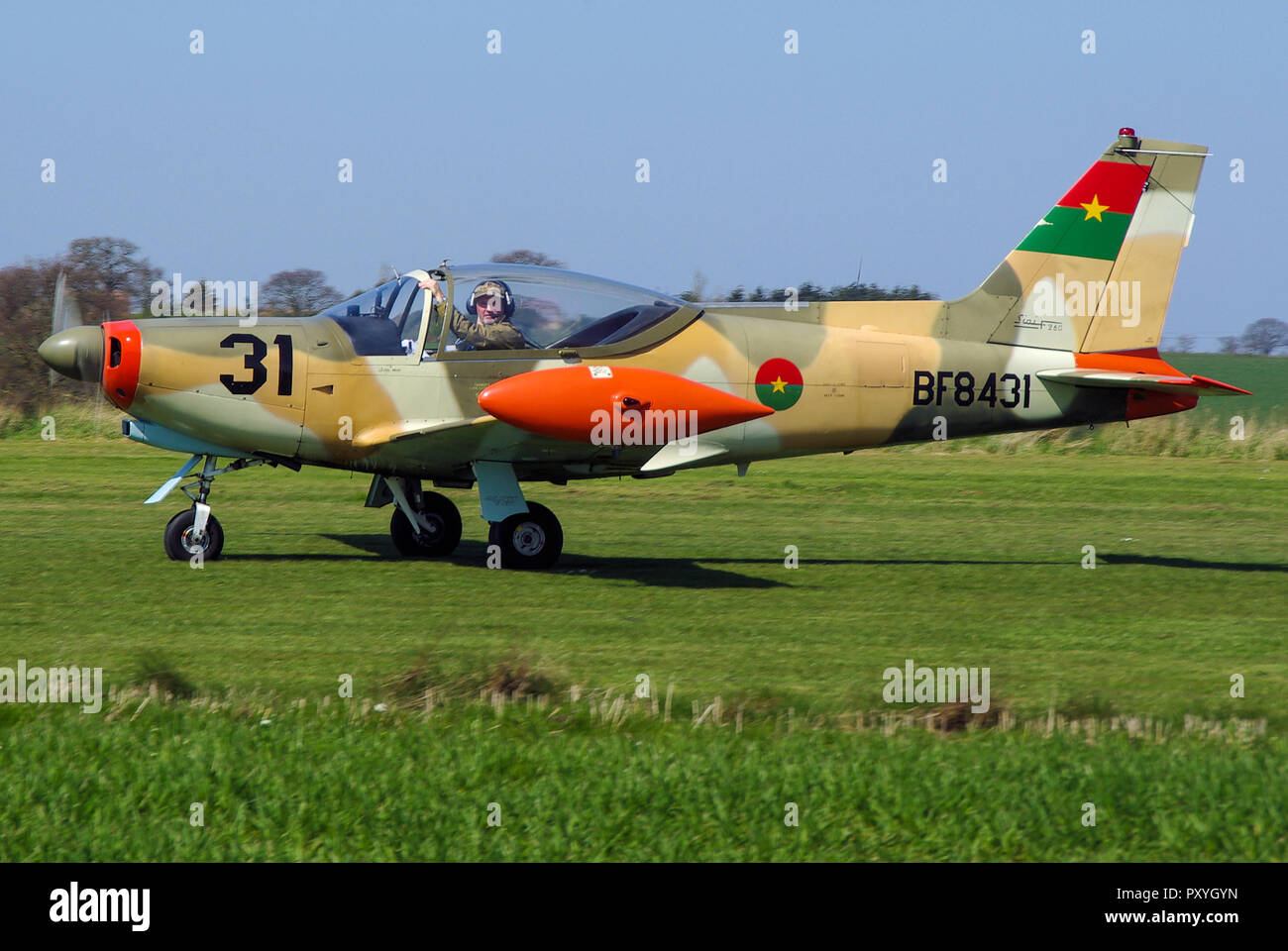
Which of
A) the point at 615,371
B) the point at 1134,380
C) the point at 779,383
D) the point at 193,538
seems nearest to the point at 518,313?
the point at 615,371

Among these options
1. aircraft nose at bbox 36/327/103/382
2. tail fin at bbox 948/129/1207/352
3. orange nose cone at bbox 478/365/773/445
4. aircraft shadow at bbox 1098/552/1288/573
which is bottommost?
aircraft shadow at bbox 1098/552/1288/573

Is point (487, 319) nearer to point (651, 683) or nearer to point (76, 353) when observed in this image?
point (76, 353)

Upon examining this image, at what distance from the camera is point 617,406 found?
1106 centimetres

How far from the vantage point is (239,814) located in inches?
193

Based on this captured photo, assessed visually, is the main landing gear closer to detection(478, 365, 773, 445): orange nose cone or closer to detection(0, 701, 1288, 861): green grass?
detection(478, 365, 773, 445): orange nose cone

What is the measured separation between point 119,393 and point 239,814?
23.4 feet

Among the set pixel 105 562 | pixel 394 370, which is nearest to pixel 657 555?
pixel 394 370

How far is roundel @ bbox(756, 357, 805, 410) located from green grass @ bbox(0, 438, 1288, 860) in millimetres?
1535

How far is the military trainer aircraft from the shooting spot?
11266 mm

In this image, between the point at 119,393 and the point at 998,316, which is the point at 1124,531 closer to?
the point at 998,316

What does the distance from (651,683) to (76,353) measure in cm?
620

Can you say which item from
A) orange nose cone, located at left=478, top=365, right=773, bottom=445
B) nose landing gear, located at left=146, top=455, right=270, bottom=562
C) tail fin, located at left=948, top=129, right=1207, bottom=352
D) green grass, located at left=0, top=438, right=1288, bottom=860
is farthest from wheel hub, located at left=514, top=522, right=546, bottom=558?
tail fin, located at left=948, top=129, right=1207, bottom=352

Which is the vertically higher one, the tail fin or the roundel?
the tail fin

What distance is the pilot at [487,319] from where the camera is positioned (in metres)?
11.8
